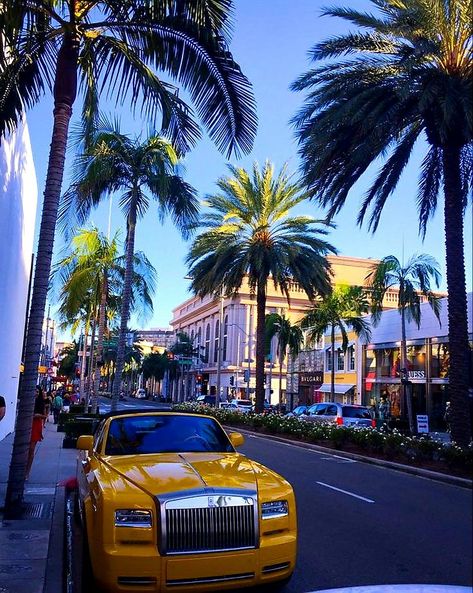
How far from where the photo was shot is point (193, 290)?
3169 cm

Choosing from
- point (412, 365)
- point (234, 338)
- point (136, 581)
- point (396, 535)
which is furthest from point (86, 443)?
point (234, 338)

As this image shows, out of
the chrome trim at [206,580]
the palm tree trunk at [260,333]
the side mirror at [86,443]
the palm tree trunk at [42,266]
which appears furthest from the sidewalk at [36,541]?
the palm tree trunk at [260,333]

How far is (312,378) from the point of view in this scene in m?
57.3

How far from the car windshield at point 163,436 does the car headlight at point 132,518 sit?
4.01 feet

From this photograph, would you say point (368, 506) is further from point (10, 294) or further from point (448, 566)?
point (10, 294)

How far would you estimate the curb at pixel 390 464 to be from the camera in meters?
2.08

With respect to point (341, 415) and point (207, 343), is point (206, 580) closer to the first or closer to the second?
point (341, 415)

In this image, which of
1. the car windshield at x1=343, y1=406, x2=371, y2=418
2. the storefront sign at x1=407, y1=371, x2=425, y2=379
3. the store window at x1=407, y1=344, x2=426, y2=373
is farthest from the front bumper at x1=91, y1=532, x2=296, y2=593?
the storefront sign at x1=407, y1=371, x2=425, y2=379

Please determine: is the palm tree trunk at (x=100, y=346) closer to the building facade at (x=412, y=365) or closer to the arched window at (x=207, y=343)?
the building facade at (x=412, y=365)

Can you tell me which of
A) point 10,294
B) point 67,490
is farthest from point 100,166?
point 67,490

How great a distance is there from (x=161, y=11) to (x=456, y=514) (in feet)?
28.1

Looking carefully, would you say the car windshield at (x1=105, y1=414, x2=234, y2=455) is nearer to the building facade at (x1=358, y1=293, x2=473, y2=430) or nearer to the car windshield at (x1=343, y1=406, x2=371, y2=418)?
the car windshield at (x1=343, y1=406, x2=371, y2=418)

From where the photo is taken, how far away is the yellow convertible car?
4008mm

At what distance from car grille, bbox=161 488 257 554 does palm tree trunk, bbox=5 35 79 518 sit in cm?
524
